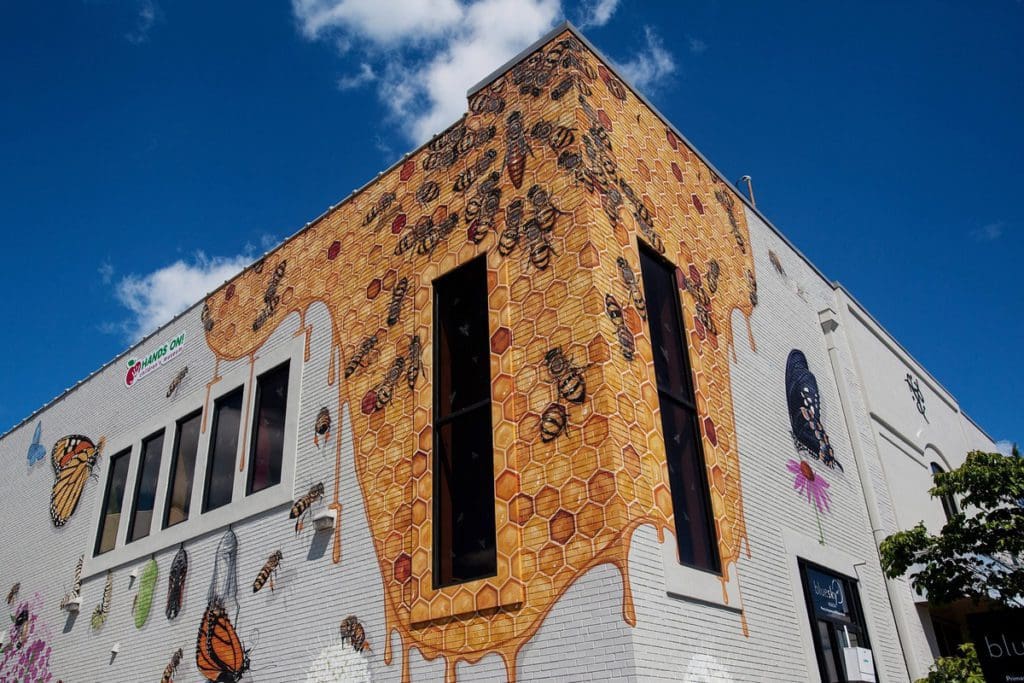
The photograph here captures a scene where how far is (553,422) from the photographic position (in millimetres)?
8344

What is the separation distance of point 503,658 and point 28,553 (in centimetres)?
1247

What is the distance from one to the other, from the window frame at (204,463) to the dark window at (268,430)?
4.2 inches

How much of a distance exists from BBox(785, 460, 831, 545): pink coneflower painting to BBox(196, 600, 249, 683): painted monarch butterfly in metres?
7.62

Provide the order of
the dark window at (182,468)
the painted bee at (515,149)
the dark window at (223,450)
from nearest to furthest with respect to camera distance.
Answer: the painted bee at (515,149), the dark window at (223,450), the dark window at (182,468)

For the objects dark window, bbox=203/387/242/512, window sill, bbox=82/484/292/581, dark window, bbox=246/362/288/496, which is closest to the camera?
window sill, bbox=82/484/292/581

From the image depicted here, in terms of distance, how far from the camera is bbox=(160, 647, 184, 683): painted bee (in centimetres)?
1151

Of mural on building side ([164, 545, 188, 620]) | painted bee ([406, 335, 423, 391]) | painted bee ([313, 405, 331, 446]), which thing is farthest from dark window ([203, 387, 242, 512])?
painted bee ([406, 335, 423, 391])

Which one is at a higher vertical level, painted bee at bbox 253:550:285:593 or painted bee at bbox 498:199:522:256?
painted bee at bbox 498:199:522:256

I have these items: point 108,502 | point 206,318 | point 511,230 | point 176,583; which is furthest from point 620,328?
point 108,502

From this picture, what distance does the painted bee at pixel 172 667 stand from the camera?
37.8 ft

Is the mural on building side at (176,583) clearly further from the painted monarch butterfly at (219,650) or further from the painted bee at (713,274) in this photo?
the painted bee at (713,274)

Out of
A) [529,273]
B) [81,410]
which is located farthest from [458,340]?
[81,410]

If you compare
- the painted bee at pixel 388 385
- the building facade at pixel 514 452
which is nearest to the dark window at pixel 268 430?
the building facade at pixel 514 452

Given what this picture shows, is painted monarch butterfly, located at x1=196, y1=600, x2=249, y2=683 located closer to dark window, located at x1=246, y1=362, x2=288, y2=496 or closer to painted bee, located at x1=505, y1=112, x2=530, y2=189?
dark window, located at x1=246, y1=362, x2=288, y2=496
